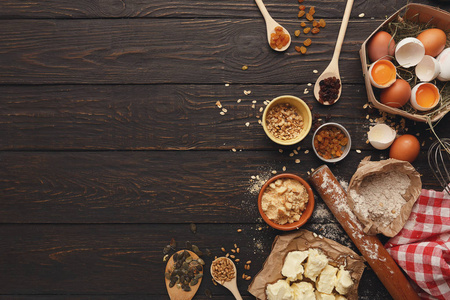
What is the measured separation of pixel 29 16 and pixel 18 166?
2.33 ft

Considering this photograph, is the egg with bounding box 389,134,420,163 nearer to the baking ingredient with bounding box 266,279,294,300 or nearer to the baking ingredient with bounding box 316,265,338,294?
the baking ingredient with bounding box 316,265,338,294

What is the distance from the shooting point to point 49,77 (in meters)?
1.45

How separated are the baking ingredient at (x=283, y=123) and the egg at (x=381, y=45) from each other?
42cm

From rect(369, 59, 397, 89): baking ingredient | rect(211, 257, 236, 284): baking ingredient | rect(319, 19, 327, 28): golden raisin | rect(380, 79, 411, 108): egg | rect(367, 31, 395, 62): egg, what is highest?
rect(319, 19, 327, 28): golden raisin

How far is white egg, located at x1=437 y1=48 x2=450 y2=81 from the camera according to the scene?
4.26 feet

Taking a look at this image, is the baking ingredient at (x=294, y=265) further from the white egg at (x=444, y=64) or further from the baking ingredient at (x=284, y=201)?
the white egg at (x=444, y=64)

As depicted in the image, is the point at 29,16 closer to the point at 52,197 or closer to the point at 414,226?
the point at 52,197

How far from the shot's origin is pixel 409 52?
1.34 m

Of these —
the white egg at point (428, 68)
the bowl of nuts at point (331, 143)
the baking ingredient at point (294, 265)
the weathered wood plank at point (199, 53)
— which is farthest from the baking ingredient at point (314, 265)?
the white egg at point (428, 68)

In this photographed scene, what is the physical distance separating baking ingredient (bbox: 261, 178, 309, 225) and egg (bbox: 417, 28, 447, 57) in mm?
801

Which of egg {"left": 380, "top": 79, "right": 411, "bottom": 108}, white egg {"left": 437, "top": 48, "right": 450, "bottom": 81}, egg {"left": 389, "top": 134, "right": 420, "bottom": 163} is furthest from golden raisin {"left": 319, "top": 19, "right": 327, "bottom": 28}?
egg {"left": 389, "top": 134, "right": 420, "bottom": 163}

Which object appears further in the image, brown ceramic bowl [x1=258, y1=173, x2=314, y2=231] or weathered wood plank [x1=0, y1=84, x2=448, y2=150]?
weathered wood plank [x1=0, y1=84, x2=448, y2=150]

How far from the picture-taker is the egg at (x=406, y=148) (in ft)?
4.35

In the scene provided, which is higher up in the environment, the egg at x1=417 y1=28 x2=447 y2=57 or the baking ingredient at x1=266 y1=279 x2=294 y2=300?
the egg at x1=417 y1=28 x2=447 y2=57
